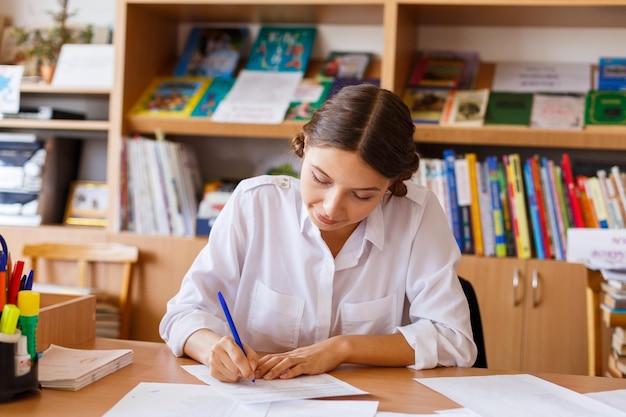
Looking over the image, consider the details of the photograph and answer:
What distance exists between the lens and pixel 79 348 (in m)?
1.52

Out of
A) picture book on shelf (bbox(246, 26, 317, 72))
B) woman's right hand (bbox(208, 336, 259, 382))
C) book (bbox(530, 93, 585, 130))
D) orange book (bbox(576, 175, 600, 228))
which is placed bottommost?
woman's right hand (bbox(208, 336, 259, 382))

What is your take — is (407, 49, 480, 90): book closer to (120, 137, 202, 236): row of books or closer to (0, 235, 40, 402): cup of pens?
(120, 137, 202, 236): row of books

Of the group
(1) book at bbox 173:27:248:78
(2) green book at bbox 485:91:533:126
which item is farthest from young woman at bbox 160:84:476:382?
(1) book at bbox 173:27:248:78

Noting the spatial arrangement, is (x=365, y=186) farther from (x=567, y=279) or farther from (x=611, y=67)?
(x=611, y=67)

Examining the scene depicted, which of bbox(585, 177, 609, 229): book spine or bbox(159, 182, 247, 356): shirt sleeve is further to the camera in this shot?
bbox(585, 177, 609, 229): book spine

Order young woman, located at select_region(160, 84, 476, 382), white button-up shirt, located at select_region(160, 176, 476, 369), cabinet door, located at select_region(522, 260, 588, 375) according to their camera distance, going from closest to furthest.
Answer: young woman, located at select_region(160, 84, 476, 382)
white button-up shirt, located at select_region(160, 176, 476, 369)
cabinet door, located at select_region(522, 260, 588, 375)

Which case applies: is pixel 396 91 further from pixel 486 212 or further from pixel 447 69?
pixel 486 212

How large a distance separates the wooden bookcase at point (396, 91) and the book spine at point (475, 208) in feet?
0.22

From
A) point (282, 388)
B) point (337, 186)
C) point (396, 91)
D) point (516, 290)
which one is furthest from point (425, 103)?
point (282, 388)

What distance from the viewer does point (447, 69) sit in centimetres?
292

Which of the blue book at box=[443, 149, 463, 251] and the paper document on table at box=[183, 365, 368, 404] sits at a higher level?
the blue book at box=[443, 149, 463, 251]

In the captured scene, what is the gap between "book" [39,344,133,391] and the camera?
1241mm

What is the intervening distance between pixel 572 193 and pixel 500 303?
44cm

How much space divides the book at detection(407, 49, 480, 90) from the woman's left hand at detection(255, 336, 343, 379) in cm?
164
